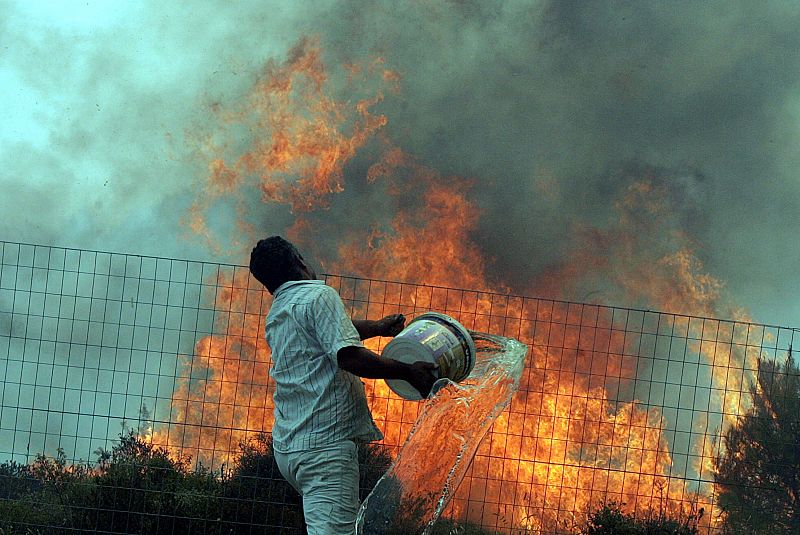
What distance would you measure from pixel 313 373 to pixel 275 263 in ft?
1.69

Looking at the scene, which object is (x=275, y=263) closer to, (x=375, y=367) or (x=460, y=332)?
(x=375, y=367)

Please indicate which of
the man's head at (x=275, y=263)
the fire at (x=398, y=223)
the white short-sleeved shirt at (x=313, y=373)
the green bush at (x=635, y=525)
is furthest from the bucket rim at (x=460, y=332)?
the fire at (x=398, y=223)

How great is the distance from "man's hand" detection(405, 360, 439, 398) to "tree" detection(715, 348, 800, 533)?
429 cm

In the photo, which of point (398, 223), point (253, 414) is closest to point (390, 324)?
point (253, 414)

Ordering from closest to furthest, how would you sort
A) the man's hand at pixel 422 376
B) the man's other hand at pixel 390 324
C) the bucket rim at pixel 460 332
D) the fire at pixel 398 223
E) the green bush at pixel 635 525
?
the man's hand at pixel 422 376
the bucket rim at pixel 460 332
the man's other hand at pixel 390 324
the green bush at pixel 635 525
the fire at pixel 398 223

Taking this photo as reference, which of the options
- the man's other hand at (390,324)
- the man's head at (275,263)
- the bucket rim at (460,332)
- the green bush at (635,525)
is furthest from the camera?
the green bush at (635,525)

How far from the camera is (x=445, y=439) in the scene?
4406 millimetres

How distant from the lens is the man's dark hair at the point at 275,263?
3764 mm

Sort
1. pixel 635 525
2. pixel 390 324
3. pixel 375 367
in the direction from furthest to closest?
pixel 635 525 < pixel 390 324 < pixel 375 367

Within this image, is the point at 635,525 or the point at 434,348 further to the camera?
the point at 635,525

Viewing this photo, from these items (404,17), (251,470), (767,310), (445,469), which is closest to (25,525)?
(251,470)

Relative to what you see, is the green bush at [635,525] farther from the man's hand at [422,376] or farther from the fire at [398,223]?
the fire at [398,223]

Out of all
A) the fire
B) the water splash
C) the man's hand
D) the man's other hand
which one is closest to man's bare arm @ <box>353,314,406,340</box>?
the man's other hand

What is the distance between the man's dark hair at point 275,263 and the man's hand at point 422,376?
671 mm
